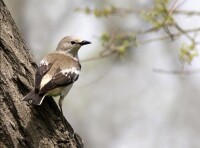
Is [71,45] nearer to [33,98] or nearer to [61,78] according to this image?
[61,78]

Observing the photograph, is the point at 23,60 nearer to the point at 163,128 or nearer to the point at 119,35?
the point at 119,35

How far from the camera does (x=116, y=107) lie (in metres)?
19.1

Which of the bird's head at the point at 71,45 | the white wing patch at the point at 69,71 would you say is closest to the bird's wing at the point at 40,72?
the white wing patch at the point at 69,71

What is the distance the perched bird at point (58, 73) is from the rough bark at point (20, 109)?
2.9 inches

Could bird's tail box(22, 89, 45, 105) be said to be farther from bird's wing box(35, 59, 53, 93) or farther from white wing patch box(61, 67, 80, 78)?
white wing patch box(61, 67, 80, 78)

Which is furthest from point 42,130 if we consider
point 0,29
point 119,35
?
point 119,35

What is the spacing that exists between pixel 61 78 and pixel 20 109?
0.81 m

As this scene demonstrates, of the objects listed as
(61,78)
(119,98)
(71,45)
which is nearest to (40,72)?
(61,78)

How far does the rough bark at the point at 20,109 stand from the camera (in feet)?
15.2

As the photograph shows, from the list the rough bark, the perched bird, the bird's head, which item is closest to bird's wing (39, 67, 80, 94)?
the perched bird

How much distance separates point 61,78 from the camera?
549 cm

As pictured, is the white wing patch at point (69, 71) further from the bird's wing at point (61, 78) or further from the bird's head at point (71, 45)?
the bird's head at point (71, 45)

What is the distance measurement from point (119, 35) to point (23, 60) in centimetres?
259

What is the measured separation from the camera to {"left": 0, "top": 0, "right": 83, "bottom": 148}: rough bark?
463 cm
